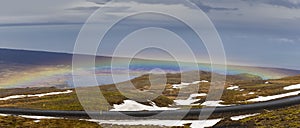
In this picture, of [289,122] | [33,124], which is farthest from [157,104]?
[289,122]

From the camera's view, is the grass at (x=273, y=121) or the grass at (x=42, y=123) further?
the grass at (x=42, y=123)

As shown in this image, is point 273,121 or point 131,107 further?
point 131,107

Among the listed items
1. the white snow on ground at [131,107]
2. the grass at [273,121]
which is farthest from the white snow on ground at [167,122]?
the white snow on ground at [131,107]

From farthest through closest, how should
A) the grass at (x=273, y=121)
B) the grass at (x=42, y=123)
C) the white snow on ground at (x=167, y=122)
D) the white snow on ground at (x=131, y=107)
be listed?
1. the white snow on ground at (x=131, y=107)
2. the white snow on ground at (x=167, y=122)
3. the grass at (x=42, y=123)
4. the grass at (x=273, y=121)

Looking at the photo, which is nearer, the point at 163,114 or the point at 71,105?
the point at 163,114

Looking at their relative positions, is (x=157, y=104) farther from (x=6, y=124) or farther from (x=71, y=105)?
(x=6, y=124)

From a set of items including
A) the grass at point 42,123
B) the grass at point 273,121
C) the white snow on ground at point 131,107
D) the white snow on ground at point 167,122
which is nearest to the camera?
the grass at point 273,121

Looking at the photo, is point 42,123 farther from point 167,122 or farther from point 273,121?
point 273,121

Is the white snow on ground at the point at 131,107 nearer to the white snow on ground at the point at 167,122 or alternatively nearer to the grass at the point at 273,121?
the white snow on ground at the point at 167,122

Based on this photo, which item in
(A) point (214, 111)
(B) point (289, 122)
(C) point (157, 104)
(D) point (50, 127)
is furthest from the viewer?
(C) point (157, 104)

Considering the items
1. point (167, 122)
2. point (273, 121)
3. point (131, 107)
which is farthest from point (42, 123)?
point (273, 121)

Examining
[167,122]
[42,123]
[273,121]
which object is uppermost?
[42,123]
